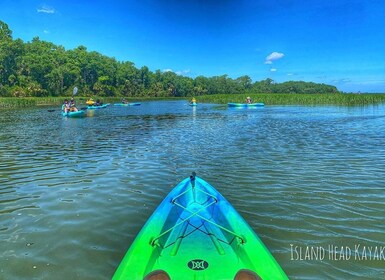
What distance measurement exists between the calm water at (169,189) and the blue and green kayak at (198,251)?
903 mm

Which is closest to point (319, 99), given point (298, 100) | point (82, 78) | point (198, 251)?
point (298, 100)

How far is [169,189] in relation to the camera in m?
8.42

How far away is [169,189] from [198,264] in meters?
4.73

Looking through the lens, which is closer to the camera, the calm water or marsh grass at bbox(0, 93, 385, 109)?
the calm water

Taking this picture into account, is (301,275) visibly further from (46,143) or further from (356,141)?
(46,143)

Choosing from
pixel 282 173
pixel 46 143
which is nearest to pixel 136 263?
pixel 282 173

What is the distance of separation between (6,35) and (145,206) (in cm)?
11957

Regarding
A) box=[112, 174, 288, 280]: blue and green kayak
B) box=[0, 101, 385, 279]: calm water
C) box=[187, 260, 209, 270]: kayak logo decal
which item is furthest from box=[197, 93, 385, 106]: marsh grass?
box=[187, 260, 209, 270]: kayak logo decal

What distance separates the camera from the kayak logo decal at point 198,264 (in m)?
3.69

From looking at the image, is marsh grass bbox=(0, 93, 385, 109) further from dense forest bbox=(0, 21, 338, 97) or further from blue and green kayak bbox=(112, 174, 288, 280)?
blue and green kayak bbox=(112, 174, 288, 280)

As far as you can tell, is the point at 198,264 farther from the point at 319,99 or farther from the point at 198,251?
the point at 319,99

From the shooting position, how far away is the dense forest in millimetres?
84875

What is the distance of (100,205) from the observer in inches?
287

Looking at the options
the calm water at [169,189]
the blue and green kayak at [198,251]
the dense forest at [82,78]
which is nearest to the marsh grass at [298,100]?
the dense forest at [82,78]
